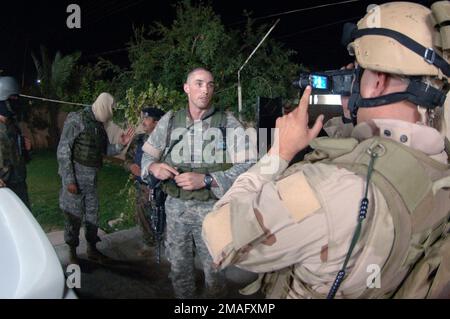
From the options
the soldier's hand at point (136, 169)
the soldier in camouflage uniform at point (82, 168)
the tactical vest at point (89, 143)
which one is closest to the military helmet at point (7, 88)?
the soldier in camouflage uniform at point (82, 168)

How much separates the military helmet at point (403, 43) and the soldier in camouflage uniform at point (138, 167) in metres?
2.98

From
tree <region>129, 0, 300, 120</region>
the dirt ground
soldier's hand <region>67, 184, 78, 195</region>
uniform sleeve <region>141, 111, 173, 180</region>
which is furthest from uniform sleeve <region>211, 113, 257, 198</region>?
tree <region>129, 0, 300, 120</region>

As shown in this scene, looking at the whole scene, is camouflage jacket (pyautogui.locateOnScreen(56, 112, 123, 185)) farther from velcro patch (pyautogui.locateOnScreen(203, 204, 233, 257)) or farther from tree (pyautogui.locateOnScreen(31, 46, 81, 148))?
tree (pyautogui.locateOnScreen(31, 46, 81, 148))

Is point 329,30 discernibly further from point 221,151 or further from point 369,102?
point 369,102

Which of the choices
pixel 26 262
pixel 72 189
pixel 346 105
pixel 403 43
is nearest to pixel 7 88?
pixel 72 189

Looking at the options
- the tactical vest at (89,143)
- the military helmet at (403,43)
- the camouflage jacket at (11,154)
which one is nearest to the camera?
the military helmet at (403,43)

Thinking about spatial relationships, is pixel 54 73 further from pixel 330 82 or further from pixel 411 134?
pixel 411 134

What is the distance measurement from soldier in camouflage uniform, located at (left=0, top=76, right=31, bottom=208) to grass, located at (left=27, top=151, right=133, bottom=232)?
4.66ft

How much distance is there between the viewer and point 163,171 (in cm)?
247

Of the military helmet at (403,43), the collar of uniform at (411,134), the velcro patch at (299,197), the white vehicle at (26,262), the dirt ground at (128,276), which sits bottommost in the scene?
the dirt ground at (128,276)

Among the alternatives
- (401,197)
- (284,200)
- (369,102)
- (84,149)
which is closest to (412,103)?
(369,102)

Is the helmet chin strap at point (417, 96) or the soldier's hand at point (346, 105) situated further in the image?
the soldier's hand at point (346, 105)

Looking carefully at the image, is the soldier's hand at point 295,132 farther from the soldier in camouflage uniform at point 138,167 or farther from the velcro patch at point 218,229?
the soldier in camouflage uniform at point 138,167

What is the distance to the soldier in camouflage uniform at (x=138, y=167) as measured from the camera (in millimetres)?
3840
